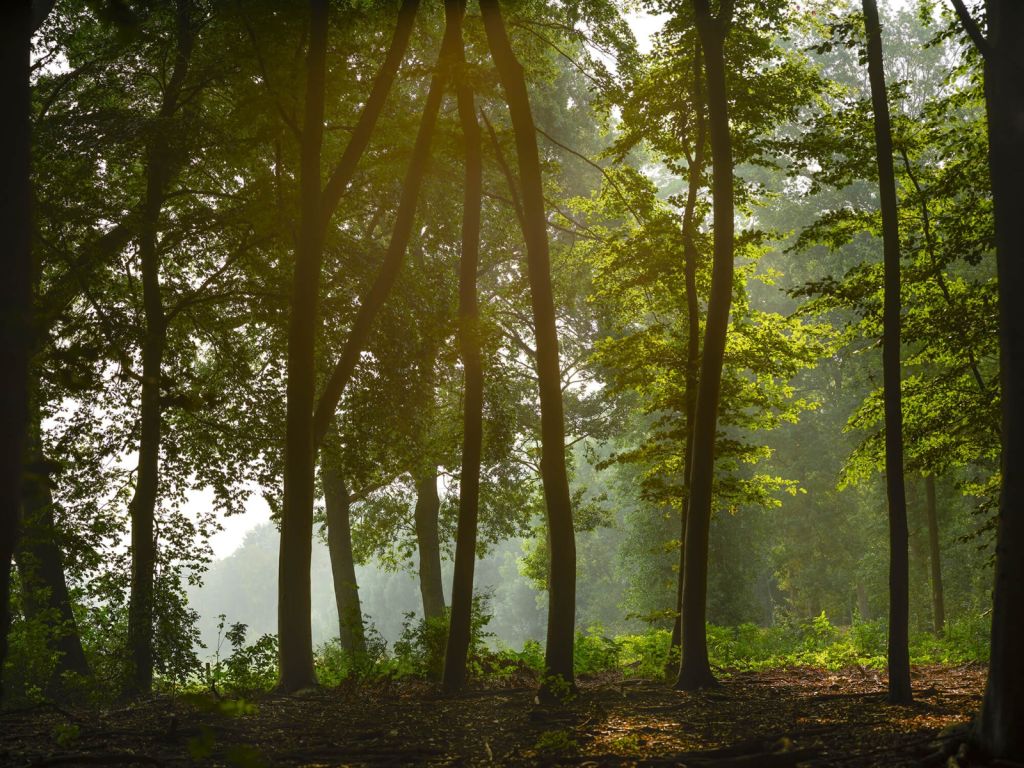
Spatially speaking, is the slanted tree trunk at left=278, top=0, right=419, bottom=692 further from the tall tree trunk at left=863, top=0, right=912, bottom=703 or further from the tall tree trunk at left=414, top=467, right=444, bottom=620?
the tall tree trunk at left=414, top=467, right=444, bottom=620

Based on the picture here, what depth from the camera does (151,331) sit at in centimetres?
1384

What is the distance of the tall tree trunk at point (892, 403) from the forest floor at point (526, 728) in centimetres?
55

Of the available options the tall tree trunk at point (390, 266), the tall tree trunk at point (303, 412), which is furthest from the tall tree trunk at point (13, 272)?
the tall tree trunk at point (390, 266)

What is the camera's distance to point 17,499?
3670mm

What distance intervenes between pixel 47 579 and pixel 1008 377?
13.8 meters

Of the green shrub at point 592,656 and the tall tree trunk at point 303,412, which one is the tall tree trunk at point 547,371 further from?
the green shrub at point 592,656

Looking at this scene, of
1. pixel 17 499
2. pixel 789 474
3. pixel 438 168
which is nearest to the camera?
pixel 17 499

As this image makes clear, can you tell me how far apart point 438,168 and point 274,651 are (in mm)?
8364

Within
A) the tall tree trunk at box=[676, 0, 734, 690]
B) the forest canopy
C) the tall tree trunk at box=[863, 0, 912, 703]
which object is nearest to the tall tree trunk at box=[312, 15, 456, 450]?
the forest canopy

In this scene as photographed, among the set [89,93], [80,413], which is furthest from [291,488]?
[89,93]

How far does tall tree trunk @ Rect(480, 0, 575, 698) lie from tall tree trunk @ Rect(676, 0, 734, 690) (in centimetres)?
179

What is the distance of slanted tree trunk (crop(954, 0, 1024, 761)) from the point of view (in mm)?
5625

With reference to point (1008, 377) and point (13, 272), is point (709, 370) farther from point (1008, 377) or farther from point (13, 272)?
point (13, 272)

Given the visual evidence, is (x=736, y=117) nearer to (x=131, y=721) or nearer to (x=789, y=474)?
(x=131, y=721)
